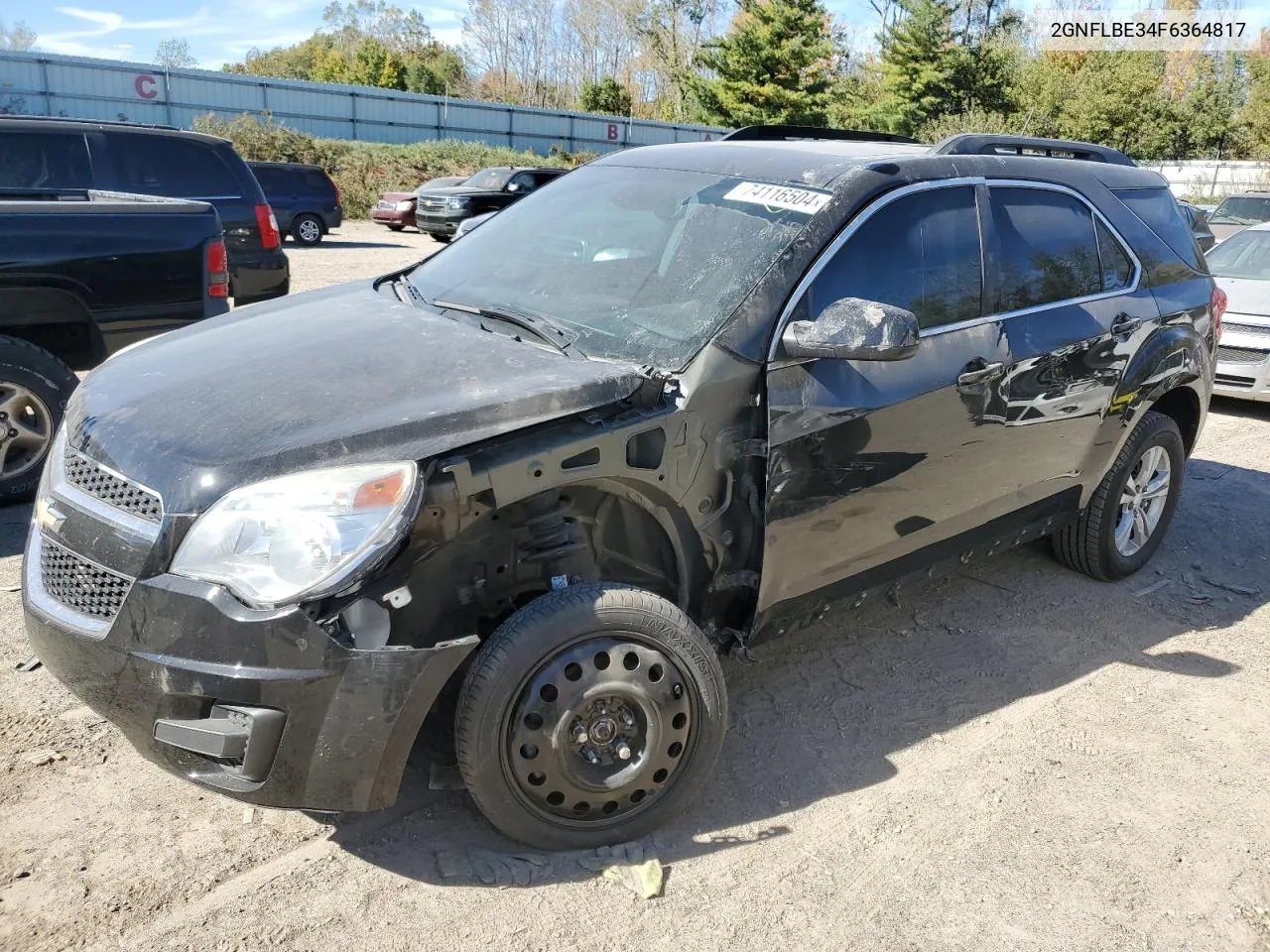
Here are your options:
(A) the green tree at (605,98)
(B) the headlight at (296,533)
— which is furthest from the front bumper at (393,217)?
(A) the green tree at (605,98)

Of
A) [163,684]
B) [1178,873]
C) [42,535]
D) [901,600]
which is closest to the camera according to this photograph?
[163,684]

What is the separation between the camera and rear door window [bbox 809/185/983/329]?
346cm

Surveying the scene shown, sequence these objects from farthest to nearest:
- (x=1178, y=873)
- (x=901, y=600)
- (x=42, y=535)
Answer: (x=901, y=600) → (x=1178, y=873) → (x=42, y=535)

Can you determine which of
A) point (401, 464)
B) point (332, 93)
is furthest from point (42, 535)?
point (332, 93)

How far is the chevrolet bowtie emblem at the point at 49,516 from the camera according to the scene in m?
2.82

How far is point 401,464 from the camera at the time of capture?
8.36 feet

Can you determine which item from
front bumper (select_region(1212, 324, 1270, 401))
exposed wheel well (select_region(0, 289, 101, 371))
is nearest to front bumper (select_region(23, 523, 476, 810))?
exposed wheel well (select_region(0, 289, 101, 371))

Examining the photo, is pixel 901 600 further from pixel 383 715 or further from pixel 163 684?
pixel 163 684

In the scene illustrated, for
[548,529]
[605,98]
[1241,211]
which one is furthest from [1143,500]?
[605,98]

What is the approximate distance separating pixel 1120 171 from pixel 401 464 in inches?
151

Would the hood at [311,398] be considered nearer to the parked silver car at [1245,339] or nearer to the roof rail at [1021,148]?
the roof rail at [1021,148]

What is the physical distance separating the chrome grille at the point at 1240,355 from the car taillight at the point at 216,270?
7691mm

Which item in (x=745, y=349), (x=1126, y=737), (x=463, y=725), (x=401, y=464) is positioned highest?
(x=745, y=349)

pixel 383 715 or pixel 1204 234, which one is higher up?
pixel 1204 234
